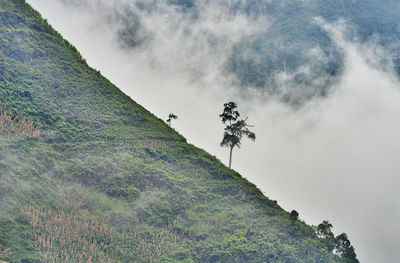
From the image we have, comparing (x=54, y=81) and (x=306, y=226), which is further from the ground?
(x=54, y=81)

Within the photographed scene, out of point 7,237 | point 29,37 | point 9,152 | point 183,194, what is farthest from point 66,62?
point 7,237

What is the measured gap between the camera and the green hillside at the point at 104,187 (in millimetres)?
21344

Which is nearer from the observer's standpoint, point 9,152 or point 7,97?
point 9,152

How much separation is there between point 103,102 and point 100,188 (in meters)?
17.2

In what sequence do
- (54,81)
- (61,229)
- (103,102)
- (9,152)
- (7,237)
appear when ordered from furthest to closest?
(103,102) → (54,81) → (9,152) → (61,229) → (7,237)

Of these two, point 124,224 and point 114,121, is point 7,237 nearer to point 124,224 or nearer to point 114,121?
point 124,224

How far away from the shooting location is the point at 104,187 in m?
28.8

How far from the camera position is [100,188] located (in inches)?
1121

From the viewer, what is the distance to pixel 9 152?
991 inches

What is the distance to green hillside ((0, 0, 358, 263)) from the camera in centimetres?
2134

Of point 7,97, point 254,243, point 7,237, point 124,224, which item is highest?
point 7,97


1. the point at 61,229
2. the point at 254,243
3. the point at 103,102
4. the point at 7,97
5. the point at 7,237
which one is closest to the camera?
the point at 7,237

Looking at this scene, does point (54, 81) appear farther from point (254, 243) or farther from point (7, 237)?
point (254, 243)

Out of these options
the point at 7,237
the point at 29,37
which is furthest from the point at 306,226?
the point at 29,37
